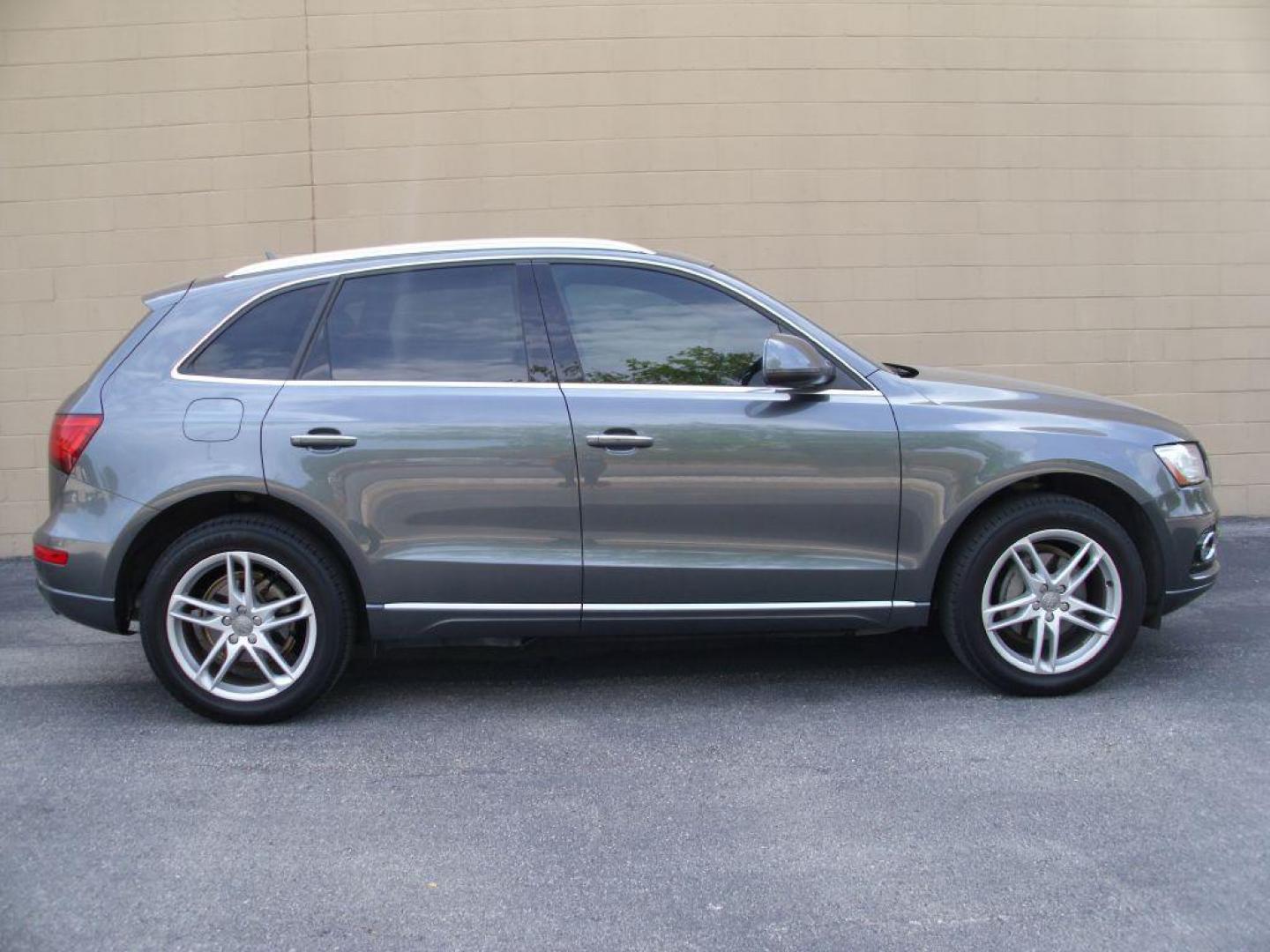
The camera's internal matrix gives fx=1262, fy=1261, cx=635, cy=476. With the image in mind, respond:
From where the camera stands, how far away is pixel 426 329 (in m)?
4.91

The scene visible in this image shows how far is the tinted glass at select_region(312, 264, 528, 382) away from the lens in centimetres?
485

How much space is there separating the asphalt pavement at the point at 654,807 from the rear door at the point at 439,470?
51cm

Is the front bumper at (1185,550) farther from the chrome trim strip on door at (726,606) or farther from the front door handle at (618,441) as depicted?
the front door handle at (618,441)

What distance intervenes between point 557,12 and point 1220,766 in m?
6.09

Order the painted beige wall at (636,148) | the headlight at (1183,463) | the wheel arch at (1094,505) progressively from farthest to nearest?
1. the painted beige wall at (636,148)
2. the headlight at (1183,463)
3. the wheel arch at (1094,505)

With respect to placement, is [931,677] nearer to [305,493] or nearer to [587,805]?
[587,805]

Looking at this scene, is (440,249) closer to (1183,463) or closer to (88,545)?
(88,545)

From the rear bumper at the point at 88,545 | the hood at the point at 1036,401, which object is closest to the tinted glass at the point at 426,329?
the rear bumper at the point at 88,545

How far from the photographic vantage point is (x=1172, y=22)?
8438mm

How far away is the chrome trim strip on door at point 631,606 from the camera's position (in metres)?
4.80

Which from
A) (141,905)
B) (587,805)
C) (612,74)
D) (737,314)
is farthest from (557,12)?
(141,905)

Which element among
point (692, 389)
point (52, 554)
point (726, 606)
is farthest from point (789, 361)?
point (52, 554)

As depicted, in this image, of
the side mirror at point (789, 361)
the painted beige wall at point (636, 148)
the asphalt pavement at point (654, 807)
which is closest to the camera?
the asphalt pavement at point (654, 807)

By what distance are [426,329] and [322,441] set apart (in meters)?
0.60
